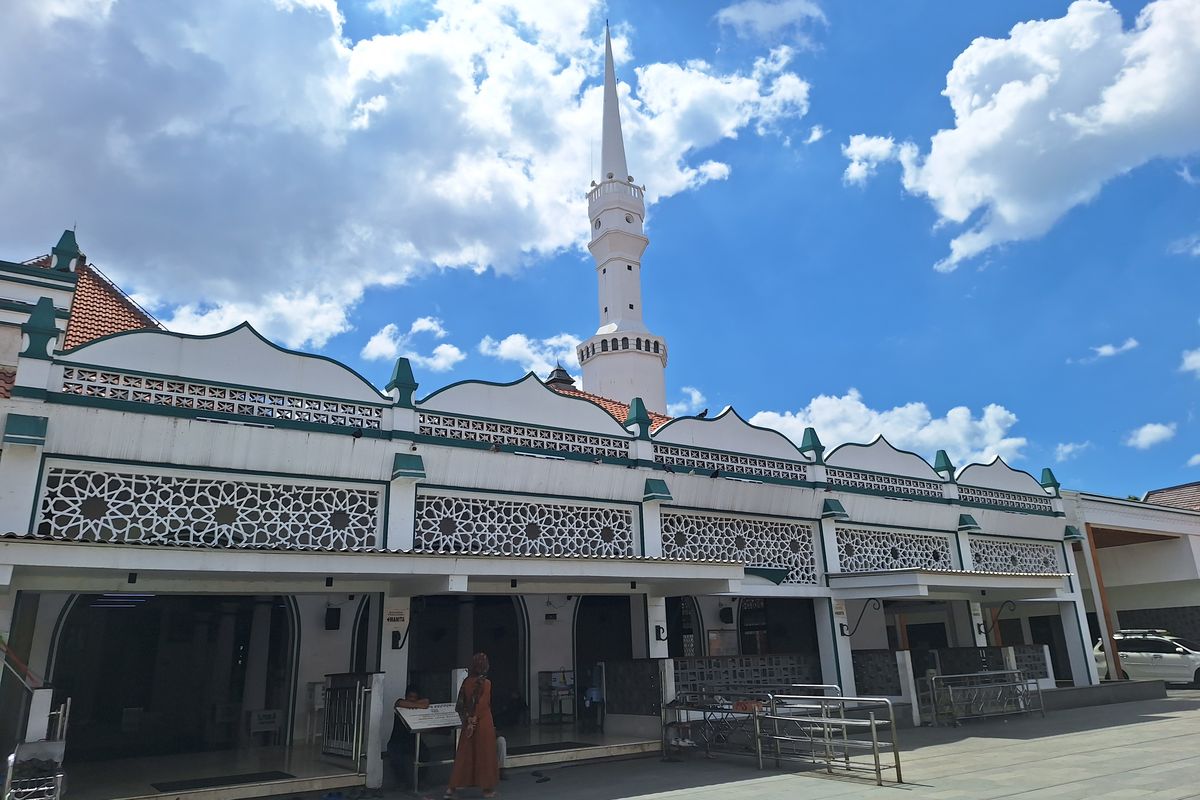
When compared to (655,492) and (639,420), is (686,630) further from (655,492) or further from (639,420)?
(639,420)

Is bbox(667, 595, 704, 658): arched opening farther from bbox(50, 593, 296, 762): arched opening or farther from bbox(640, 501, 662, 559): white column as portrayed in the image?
bbox(50, 593, 296, 762): arched opening

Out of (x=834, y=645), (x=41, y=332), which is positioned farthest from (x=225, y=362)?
(x=834, y=645)

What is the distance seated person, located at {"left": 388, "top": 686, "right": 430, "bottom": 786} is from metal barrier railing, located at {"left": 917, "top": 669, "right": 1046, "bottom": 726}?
7.73 m

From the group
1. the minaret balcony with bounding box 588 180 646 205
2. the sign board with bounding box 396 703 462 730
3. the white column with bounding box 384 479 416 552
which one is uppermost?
the minaret balcony with bounding box 588 180 646 205

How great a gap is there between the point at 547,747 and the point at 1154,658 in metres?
14.9

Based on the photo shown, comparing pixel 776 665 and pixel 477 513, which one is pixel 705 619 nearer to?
pixel 776 665

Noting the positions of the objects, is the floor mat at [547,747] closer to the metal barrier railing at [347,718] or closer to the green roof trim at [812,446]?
the metal barrier railing at [347,718]

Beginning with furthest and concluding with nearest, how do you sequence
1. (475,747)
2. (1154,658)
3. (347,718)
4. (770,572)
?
(1154,658), (770,572), (347,718), (475,747)

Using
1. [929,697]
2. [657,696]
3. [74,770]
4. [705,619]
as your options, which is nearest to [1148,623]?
[929,697]

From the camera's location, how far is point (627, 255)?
1037 inches

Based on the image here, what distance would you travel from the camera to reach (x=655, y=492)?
38.6 feet

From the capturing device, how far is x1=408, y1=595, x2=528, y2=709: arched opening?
1240 centimetres

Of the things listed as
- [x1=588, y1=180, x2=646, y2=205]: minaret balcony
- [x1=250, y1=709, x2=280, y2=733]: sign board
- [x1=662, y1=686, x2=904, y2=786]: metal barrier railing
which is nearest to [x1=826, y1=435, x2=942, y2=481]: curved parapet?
[x1=662, y1=686, x2=904, y2=786]: metal barrier railing

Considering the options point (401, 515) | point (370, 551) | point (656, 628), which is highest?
point (401, 515)
